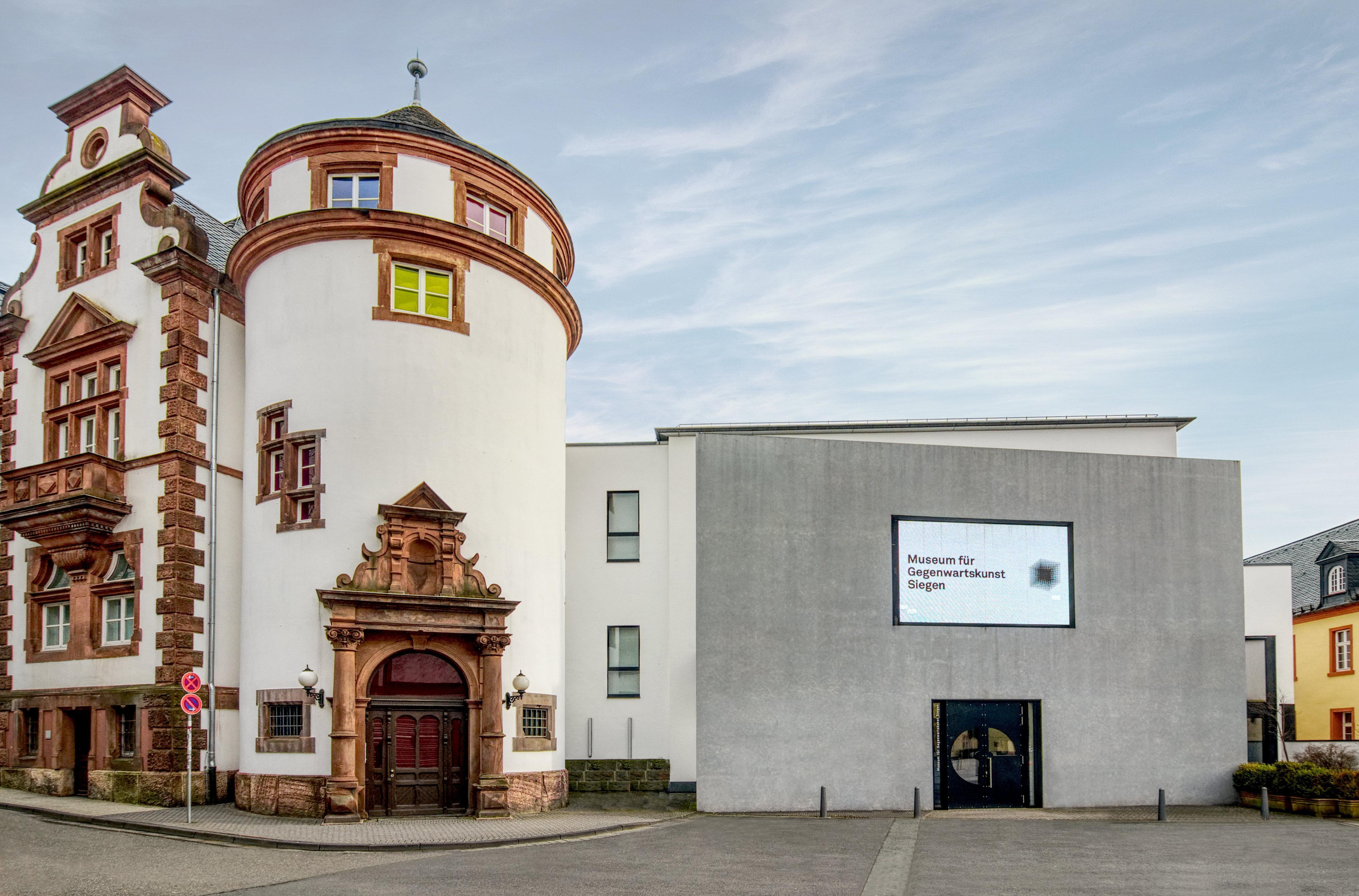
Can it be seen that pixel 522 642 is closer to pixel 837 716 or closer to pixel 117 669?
pixel 837 716

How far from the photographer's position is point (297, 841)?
18641 mm

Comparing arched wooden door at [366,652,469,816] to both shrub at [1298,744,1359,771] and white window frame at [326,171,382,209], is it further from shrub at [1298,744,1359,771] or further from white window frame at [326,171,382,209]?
shrub at [1298,744,1359,771]

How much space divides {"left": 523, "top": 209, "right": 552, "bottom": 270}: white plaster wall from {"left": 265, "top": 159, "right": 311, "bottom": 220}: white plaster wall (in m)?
4.57

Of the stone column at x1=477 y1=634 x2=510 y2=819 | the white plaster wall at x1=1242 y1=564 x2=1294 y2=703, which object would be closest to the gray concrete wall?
the stone column at x1=477 y1=634 x2=510 y2=819

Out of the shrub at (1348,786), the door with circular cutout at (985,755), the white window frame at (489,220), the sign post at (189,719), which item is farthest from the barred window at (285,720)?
the shrub at (1348,786)

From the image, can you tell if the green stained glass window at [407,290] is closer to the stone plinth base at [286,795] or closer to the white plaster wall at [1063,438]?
the stone plinth base at [286,795]

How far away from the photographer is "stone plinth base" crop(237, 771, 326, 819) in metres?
21.7

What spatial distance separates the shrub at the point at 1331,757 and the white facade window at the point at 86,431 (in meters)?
28.3

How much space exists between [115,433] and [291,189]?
7026mm

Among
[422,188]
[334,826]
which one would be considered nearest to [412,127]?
[422,188]

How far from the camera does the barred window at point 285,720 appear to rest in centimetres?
2225

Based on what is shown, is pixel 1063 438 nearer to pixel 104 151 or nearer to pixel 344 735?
pixel 344 735

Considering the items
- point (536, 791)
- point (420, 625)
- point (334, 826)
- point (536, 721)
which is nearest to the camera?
point (334, 826)

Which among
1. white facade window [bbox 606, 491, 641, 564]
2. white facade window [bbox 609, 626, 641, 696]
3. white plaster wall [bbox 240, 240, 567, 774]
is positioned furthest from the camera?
white facade window [bbox 606, 491, 641, 564]
